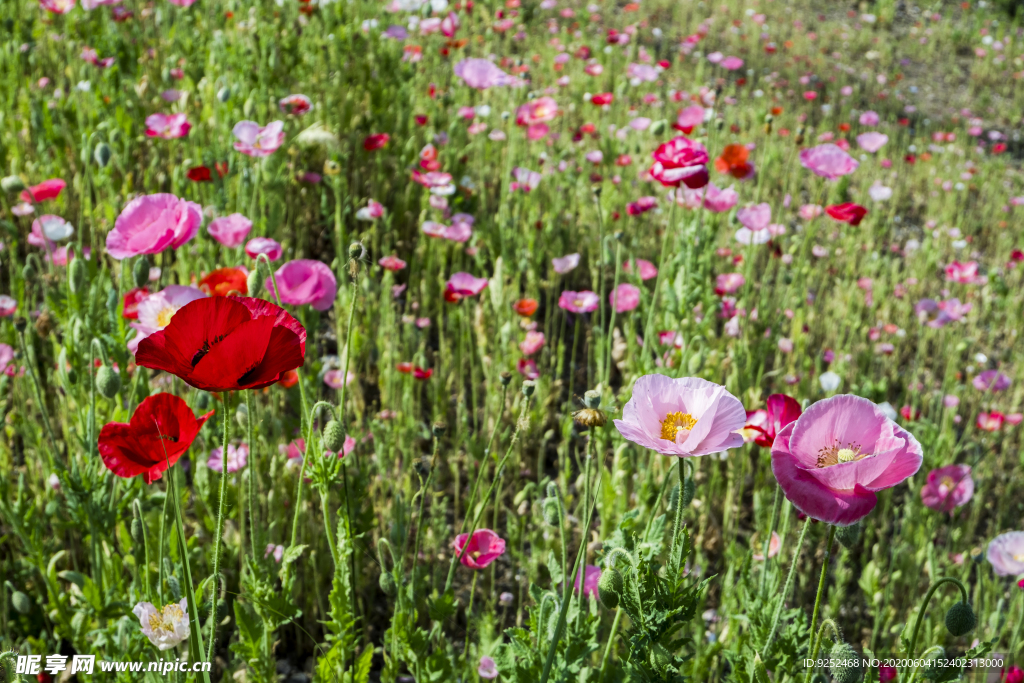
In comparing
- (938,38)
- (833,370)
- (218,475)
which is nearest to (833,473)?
(218,475)

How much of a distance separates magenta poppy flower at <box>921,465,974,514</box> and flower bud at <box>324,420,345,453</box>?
6.10ft

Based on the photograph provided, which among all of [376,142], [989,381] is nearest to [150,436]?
[376,142]

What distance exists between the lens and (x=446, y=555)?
2.11m

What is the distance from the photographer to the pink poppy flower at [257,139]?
2.12 m

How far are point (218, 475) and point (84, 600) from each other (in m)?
0.36

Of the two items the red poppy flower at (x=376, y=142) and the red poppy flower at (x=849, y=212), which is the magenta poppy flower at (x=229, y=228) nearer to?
the red poppy flower at (x=376, y=142)

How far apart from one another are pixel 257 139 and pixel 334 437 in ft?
4.70

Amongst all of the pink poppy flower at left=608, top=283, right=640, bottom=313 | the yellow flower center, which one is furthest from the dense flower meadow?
the pink poppy flower at left=608, top=283, right=640, bottom=313

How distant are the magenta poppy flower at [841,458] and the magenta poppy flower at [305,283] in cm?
100

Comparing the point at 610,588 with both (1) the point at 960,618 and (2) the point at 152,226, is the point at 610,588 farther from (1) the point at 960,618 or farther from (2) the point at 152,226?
(2) the point at 152,226

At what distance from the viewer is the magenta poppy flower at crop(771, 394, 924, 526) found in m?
0.85

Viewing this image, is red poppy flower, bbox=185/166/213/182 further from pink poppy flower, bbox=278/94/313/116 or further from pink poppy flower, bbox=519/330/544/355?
pink poppy flower, bbox=519/330/544/355

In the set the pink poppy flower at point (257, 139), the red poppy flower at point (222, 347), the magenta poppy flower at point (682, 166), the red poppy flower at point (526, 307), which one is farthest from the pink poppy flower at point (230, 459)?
the magenta poppy flower at point (682, 166)

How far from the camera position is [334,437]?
118 centimetres
